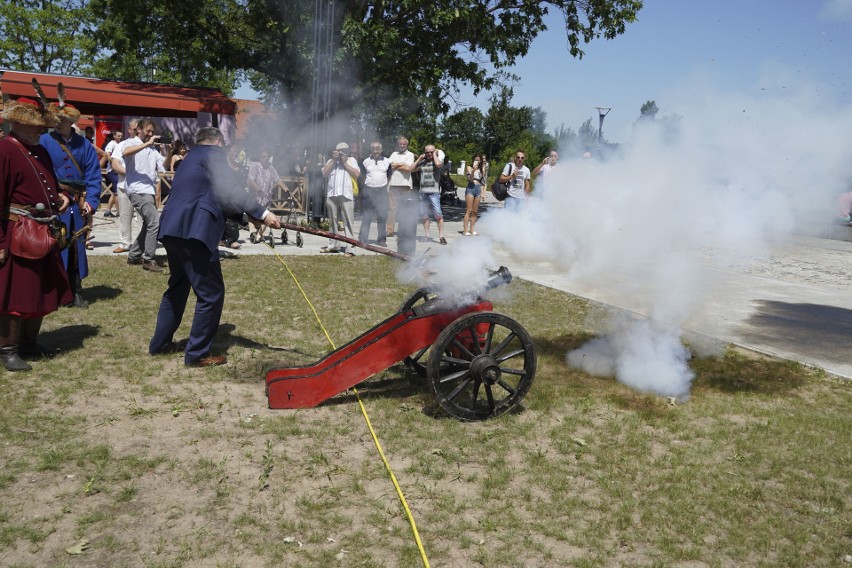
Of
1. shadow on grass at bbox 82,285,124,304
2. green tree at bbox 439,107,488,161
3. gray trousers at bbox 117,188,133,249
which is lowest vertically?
shadow on grass at bbox 82,285,124,304

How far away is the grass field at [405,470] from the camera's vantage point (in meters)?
3.19

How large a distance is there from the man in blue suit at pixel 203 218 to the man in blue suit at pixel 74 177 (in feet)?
6.14

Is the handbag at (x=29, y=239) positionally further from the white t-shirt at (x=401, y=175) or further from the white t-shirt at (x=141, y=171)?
the white t-shirt at (x=401, y=175)

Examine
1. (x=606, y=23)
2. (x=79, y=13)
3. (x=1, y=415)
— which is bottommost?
(x=1, y=415)

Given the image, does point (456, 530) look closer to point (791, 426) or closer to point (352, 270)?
point (791, 426)

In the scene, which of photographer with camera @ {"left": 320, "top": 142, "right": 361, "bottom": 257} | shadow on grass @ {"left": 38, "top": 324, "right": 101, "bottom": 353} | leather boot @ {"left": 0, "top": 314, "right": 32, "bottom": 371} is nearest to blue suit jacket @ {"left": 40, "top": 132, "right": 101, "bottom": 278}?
shadow on grass @ {"left": 38, "top": 324, "right": 101, "bottom": 353}

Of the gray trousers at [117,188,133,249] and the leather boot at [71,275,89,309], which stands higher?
the gray trousers at [117,188,133,249]

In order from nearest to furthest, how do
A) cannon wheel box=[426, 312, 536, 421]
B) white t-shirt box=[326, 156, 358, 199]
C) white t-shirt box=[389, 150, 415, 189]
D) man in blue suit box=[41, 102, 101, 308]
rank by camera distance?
cannon wheel box=[426, 312, 536, 421]
man in blue suit box=[41, 102, 101, 308]
white t-shirt box=[326, 156, 358, 199]
white t-shirt box=[389, 150, 415, 189]

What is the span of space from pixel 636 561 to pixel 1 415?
3.79 meters

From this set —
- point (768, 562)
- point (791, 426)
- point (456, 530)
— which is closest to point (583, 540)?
point (456, 530)

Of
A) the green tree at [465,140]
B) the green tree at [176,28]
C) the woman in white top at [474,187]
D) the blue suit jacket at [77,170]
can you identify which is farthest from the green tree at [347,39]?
the green tree at [465,140]

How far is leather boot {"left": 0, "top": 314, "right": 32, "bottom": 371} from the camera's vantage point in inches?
204

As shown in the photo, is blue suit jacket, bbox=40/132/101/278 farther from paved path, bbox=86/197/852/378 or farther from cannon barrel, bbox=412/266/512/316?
cannon barrel, bbox=412/266/512/316

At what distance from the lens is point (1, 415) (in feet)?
14.4
